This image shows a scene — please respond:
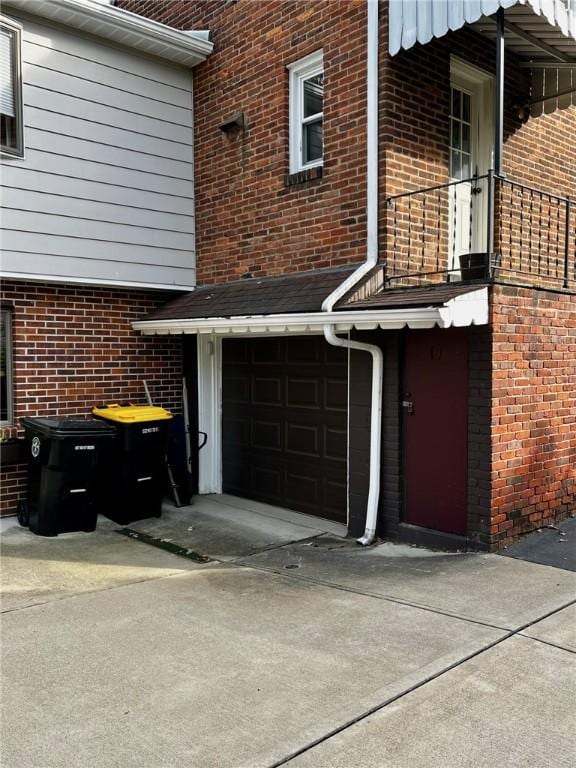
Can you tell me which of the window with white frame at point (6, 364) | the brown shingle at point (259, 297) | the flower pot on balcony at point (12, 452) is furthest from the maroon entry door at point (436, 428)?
the window with white frame at point (6, 364)

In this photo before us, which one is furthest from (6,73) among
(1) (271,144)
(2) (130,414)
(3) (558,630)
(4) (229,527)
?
(3) (558,630)

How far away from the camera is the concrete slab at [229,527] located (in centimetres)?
646

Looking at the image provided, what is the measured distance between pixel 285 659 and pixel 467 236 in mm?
5484

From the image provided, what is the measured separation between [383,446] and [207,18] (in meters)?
5.73

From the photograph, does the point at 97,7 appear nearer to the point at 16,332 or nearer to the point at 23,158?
the point at 23,158

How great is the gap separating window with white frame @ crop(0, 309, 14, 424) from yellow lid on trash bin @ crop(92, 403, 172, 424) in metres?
0.87

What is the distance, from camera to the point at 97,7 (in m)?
7.10

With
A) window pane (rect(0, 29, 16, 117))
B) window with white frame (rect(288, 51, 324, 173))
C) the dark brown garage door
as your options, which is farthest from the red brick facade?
window pane (rect(0, 29, 16, 117))

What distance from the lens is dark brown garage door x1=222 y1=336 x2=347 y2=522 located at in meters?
7.23

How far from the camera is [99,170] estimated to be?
24.8 ft

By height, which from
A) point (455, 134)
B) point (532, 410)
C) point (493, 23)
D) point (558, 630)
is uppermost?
point (493, 23)

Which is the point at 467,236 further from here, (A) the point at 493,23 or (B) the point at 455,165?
(A) the point at 493,23


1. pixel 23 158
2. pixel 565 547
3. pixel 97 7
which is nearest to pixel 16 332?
pixel 23 158

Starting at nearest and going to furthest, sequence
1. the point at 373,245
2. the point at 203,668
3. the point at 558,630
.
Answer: the point at 203,668 < the point at 558,630 < the point at 373,245
